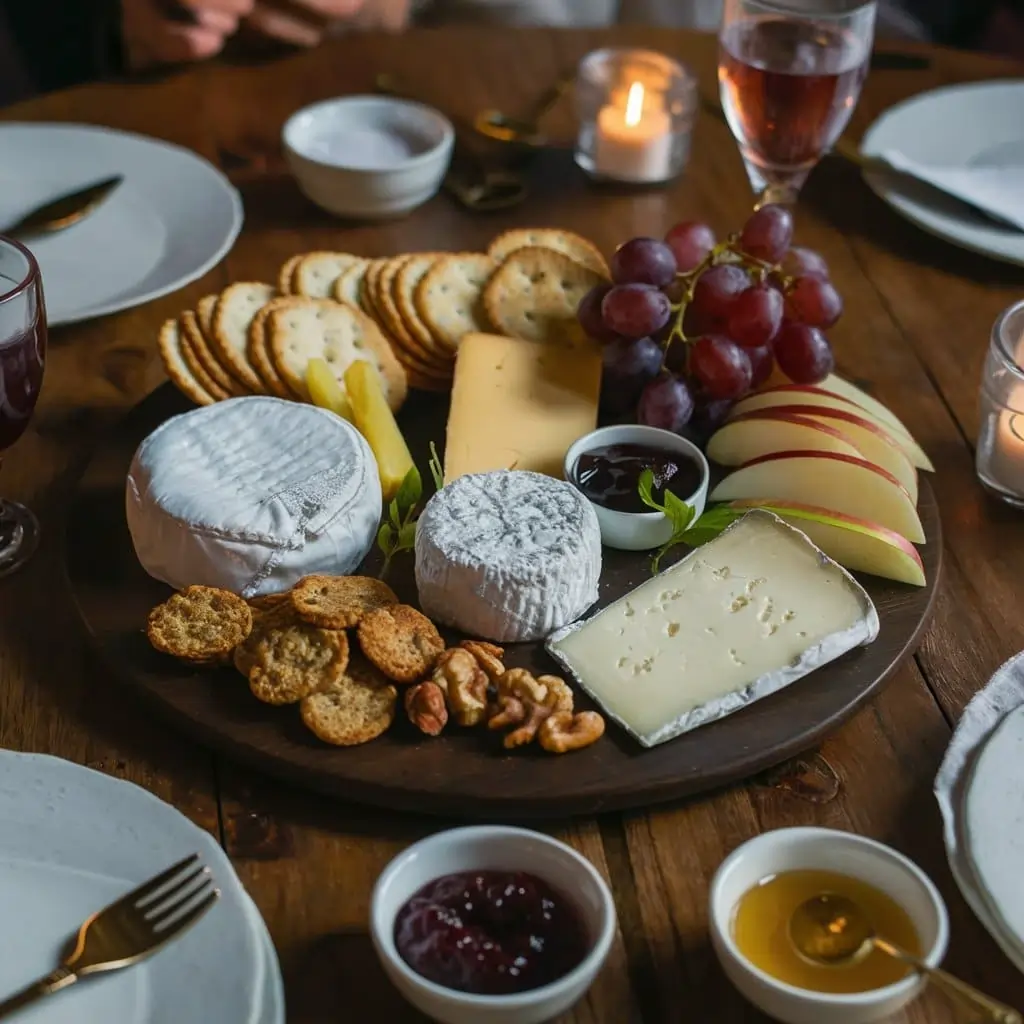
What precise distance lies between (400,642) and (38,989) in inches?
18.6

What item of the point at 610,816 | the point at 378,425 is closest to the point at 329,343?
the point at 378,425

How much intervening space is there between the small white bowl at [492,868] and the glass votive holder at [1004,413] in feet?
2.98

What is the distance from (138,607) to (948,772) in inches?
34.4

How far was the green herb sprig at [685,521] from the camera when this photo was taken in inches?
59.7

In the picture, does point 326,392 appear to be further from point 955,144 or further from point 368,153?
point 955,144

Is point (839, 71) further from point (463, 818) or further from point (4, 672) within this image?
point (4, 672)

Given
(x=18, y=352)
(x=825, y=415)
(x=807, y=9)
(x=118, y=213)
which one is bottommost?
(x=118, y=213)

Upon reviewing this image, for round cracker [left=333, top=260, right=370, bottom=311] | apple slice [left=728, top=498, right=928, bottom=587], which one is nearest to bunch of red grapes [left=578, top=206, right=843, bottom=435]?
apple slice [left=728, top=498, right=928, bottom=587]

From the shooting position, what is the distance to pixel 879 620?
1468 millimetres

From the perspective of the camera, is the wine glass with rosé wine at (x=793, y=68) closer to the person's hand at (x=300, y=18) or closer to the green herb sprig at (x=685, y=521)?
the green herb sprig at (x=685, y=521)

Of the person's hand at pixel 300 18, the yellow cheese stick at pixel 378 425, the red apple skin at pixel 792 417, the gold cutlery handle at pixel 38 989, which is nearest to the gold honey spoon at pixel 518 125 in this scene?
the person's hand at pixel 300 18

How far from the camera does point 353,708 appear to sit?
1.30 metres

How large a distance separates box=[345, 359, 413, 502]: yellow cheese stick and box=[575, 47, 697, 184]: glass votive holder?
787mm

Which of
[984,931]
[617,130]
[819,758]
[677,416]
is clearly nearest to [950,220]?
[617,130]
